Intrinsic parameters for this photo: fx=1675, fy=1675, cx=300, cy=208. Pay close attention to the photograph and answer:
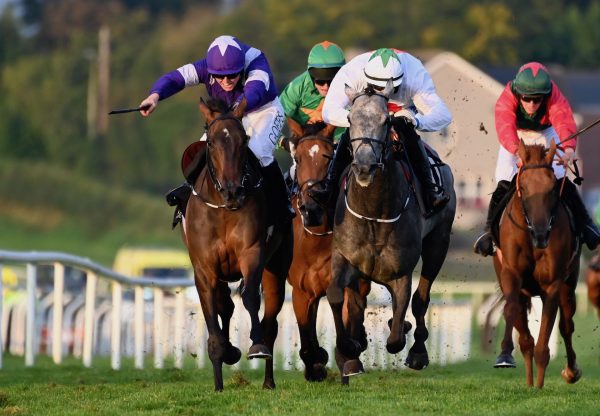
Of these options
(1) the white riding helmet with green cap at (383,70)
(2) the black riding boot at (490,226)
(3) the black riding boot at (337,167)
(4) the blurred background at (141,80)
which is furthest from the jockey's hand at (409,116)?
(4) the blurred background at (141,80)

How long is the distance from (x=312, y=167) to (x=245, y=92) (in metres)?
0.73

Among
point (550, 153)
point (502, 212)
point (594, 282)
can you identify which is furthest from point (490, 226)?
Answer: point (594, 282)

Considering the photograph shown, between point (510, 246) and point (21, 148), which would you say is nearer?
point (510, 246)

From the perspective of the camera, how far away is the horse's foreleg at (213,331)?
10977mm

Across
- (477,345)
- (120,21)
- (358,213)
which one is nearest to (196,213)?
(358,213)

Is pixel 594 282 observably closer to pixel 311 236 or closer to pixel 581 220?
pixel 581 220

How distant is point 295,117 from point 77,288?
42.5 ft

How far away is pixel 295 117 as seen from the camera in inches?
512

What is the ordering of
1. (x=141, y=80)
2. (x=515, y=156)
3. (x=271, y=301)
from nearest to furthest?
(x=271, y=301) → (x=515, y=156) → (x=141, y=80)

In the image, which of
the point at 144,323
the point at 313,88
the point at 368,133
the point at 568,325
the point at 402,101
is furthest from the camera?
the point at 144,323

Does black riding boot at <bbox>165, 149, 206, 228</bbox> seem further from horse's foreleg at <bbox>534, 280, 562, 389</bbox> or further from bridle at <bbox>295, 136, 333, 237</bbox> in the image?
horse's foreleg at <bbox>534, 280, 562, 389</bbox>

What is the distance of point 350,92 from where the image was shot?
10906 millimetres

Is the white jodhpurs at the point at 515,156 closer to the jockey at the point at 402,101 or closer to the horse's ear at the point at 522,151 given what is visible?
the horse's ear at the point at 522,151

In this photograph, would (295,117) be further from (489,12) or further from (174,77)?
(489,12)
